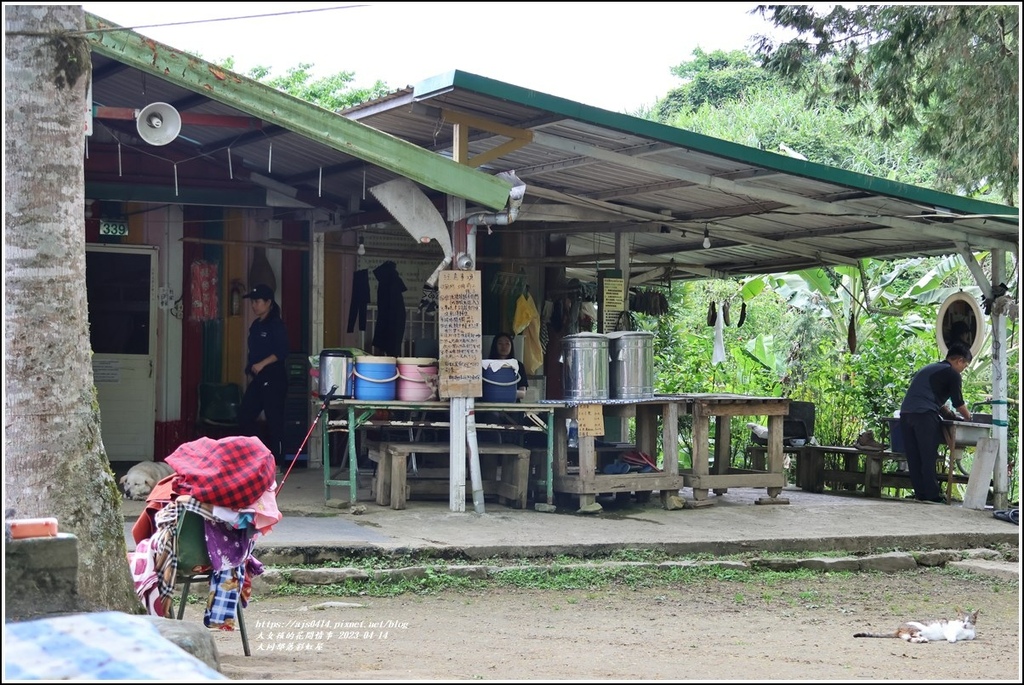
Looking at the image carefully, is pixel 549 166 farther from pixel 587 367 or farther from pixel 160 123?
pixel 160 123

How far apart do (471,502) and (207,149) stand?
169 inches

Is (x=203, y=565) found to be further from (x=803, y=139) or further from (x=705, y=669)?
(x=803, y=139)

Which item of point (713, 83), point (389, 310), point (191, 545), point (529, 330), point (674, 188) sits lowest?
point (191, 545)

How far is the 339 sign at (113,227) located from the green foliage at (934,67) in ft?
22.9

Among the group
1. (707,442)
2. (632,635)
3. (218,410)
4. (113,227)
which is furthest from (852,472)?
(113,227)

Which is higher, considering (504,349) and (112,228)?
(112,228)

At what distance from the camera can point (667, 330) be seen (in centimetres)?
2225

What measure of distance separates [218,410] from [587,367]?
13.4ft

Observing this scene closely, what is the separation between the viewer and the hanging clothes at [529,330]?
12.9 metres

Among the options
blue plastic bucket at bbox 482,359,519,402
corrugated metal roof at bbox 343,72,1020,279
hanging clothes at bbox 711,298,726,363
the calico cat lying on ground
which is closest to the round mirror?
corrugated metal roof at bbox 343,72,1020,279

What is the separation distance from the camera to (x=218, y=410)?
12203mm

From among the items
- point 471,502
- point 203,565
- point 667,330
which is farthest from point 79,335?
point 667,330

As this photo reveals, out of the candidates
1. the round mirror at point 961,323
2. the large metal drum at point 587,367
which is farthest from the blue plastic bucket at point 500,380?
the round mirror at point 961,323

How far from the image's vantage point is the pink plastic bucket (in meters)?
9.95
